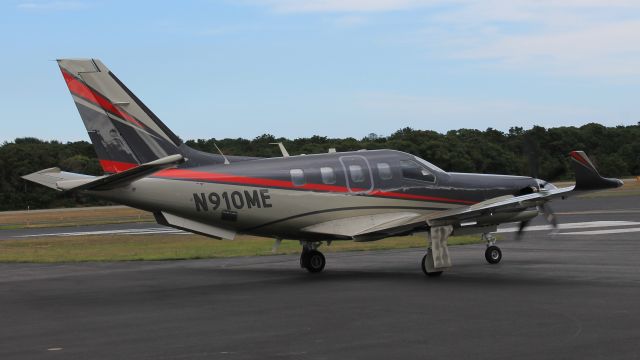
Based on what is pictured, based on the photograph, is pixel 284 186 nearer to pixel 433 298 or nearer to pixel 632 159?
pixel 433 298

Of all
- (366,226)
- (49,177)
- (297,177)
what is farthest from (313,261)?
(49,177)

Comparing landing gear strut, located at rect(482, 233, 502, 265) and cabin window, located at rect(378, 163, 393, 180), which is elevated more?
cabin window, located at rect(378, 163, 393, 180)

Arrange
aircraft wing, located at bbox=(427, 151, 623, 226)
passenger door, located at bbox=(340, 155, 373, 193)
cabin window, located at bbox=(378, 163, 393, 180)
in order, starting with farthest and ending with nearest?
cabin window, located at bbox=(378, 163, 393, 180) < passenger door, located at bbox=(340, 155, 373, 193) < aircraft wing, located at bbox=(427, 151, 623, 226)

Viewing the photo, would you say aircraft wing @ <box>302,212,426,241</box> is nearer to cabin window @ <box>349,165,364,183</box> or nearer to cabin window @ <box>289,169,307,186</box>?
cabin window @ <box>349,165,364,183</box>

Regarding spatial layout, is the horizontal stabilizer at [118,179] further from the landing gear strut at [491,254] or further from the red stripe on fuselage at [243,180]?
the landing gear strut at [491,254]

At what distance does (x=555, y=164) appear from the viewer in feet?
87.7

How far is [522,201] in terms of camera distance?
2105cm

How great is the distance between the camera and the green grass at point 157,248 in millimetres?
32500

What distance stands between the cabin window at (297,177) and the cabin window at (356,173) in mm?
1325

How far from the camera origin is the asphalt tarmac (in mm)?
12250

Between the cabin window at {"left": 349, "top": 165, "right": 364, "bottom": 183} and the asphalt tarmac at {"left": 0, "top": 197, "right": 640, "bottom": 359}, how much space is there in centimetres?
250

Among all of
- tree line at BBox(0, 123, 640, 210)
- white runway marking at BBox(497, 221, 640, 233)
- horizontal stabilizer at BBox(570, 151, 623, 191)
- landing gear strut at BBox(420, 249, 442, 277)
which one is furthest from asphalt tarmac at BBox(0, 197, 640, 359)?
tree line at BBox(0, 123, 640, 210)

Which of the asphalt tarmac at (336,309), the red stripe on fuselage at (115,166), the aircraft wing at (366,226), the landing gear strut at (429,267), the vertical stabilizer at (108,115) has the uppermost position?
the vertical stabilizer at (108,115)

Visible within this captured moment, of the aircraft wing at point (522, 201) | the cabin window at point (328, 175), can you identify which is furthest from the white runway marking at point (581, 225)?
the cabin window at point (328, 175)
